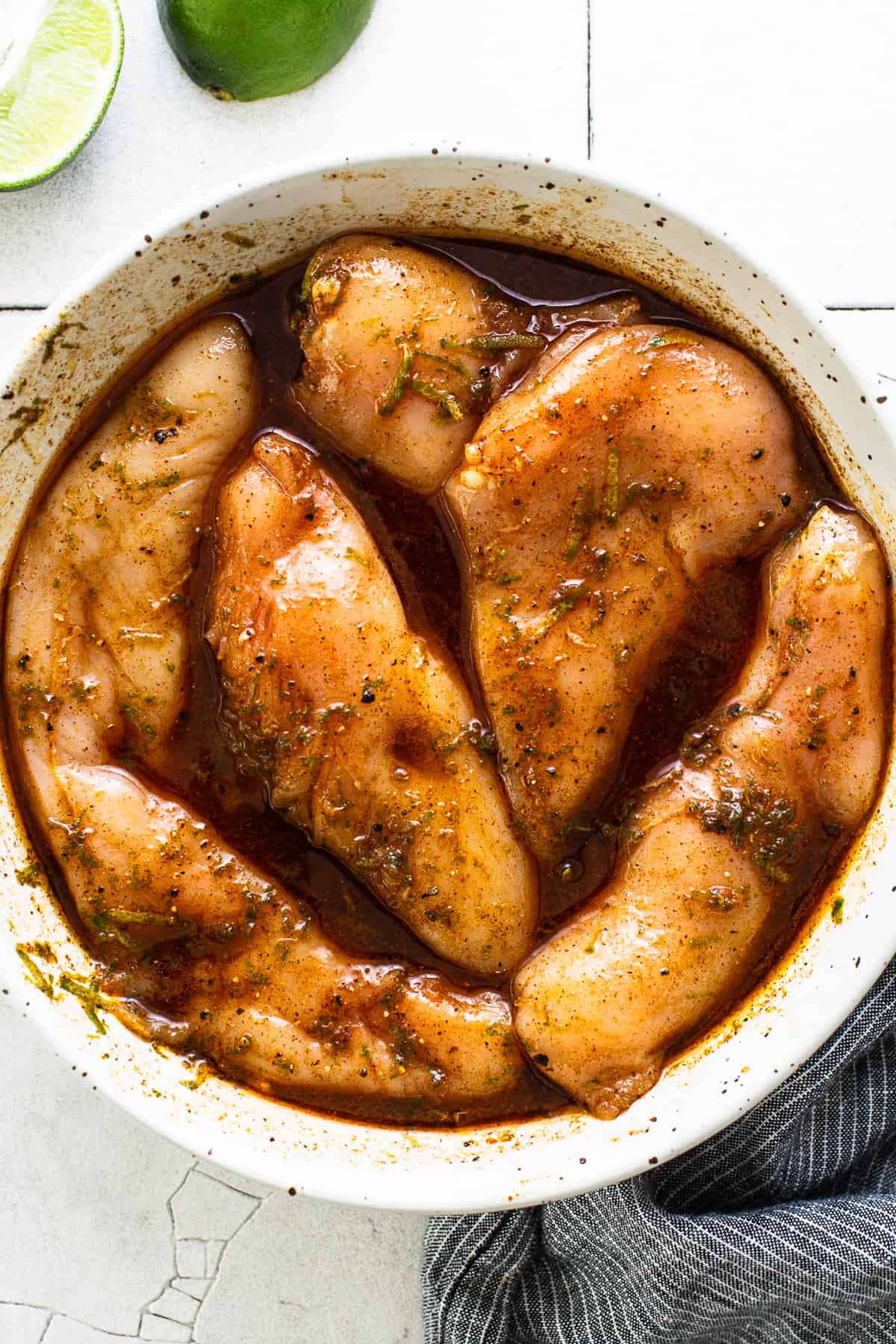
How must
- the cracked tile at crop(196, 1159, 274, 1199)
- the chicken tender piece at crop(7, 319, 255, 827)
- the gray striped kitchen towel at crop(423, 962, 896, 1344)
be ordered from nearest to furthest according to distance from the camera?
the chicken tender piece at crop(7, 319, 255, 827), the gray striped kitchen towel at crop(423, 962, 896, 1344), the cracked tile at crop(196, 1159, 274, 1199)

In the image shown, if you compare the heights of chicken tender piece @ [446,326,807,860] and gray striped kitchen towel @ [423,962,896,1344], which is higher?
chicken tender piece @ [446,326,807,860]

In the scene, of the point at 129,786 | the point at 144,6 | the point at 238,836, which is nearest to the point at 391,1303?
the point at 238,836

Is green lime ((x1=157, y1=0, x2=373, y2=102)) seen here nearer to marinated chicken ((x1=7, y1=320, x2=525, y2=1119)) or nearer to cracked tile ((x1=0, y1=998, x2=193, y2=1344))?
marinated chicken ((x1=7, y1=320, x2=525, y2=1119))

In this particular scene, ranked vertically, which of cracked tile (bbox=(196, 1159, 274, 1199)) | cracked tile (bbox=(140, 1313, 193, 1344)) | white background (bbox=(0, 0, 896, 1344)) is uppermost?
white background (bbox=(0, 0, 896, 1344))

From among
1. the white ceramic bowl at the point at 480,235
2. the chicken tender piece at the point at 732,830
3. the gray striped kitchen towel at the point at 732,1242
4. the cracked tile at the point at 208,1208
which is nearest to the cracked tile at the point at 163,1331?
the cracked tile at the point at 208,1208

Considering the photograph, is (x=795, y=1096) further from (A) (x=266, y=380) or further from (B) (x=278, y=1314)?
(A) (x=266, y=380)

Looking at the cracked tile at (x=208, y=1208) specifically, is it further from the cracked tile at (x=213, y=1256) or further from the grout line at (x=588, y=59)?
the grout line at (x=588, y=59)

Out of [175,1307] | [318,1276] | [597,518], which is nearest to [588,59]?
[597,518]

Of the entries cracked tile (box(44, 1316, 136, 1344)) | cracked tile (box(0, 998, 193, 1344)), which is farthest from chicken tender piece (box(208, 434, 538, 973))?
cracked tile (box(44, 1316, 136, 1344))
